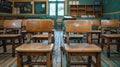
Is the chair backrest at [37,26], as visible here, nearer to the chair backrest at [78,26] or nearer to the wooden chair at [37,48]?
the wooden chair at [37,48]

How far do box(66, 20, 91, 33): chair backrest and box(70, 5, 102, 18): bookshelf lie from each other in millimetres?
11648

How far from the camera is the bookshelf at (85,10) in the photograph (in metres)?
14.3

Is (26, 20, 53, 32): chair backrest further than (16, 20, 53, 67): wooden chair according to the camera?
Yes

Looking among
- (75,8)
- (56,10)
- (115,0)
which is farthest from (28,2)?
(115,0)

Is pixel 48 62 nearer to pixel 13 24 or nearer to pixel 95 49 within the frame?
pixel 95 49

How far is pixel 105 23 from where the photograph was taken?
4344 millimetres

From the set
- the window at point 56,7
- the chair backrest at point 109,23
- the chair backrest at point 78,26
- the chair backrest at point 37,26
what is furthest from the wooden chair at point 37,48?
the window at point 56,7

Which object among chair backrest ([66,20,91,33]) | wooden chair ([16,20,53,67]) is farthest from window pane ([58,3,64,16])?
chair backrest ([66,20,91,33])

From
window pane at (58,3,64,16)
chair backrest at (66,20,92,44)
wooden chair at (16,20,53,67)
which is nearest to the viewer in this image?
wooden chair at (16,20,53,67)

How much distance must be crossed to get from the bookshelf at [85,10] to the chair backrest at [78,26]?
11.6m

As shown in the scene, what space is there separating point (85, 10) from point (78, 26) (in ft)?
38.7

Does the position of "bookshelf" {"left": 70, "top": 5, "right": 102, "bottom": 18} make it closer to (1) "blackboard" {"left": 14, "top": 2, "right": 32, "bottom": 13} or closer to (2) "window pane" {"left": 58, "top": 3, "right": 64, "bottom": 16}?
(2) "window pane" {"left": 58, "top": 3, "right": 64, "bottom": 16}

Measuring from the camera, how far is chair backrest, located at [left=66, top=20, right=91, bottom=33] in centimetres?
270

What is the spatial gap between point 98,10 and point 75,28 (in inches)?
471
